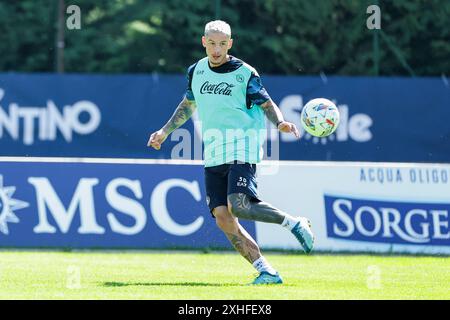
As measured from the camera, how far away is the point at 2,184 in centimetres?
1377

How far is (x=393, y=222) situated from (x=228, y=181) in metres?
4.52

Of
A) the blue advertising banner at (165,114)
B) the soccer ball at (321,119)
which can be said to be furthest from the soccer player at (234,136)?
the blue advertising banner at (165,114)

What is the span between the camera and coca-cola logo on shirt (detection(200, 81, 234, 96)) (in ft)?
32.6

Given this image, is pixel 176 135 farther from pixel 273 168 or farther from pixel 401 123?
pixel 273 168

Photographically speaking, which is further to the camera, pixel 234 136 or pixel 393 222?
pixel 393 222

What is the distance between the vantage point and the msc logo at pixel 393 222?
13812 millimetres

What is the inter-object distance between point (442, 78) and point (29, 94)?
25.9 feet

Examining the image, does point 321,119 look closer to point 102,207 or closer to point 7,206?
point 102,207

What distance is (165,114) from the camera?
21.9 meters

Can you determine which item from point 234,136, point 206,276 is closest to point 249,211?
point 234,136

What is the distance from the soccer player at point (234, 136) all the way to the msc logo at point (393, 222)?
4.08m

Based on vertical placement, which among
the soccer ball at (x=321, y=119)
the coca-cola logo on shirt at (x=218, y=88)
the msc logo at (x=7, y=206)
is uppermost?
the coca-cola logo on shirt at (x=218, y=88)

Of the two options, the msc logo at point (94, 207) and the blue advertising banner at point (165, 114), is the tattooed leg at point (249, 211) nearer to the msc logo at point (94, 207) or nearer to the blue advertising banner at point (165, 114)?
the msc logo at point (94, 207)

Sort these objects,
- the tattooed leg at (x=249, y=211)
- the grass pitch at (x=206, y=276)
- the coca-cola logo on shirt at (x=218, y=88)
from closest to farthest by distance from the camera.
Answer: the grass pitch at (x=206, y=276)
the tattooed leg at (x=249, y=211)
the coca-cola logo on shirt at (x=218, y=88)
